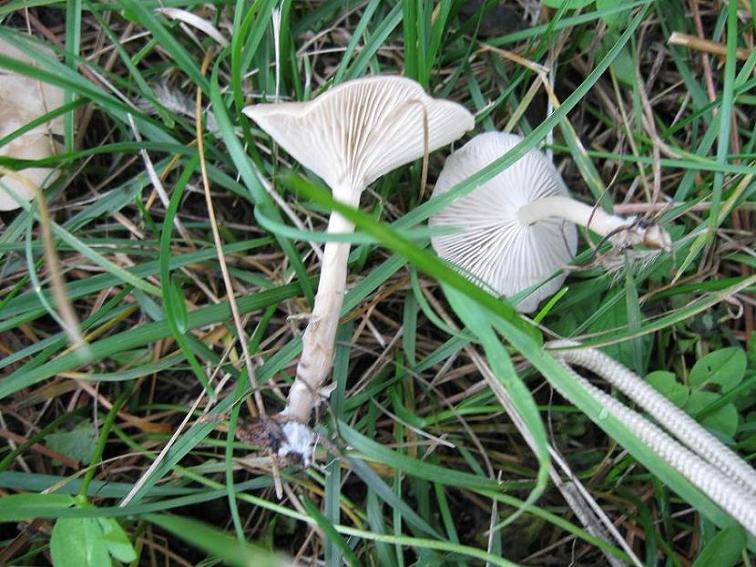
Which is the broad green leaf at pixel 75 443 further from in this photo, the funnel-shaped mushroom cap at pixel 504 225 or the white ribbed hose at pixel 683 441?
the white ribbed hose at pixel 683 441

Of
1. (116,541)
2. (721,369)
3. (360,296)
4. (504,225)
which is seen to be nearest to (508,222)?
(504,225)

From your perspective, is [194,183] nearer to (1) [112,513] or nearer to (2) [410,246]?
(1) [112,513]

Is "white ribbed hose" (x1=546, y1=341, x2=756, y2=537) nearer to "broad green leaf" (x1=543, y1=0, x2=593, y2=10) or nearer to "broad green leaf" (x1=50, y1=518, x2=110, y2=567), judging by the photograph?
"broad green leaf" (x1=543, y1=0, x2=593, y2=10)

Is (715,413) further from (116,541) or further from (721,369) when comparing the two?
(116,541)

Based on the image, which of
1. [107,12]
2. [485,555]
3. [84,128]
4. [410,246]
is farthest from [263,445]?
[107,12]

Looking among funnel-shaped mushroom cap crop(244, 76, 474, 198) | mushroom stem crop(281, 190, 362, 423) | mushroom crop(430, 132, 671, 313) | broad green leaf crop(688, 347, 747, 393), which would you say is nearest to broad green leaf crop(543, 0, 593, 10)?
mushroom crop(430, 132, 671, 313)
